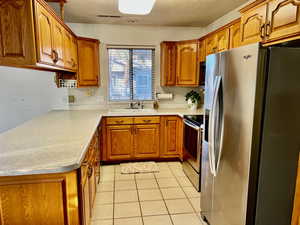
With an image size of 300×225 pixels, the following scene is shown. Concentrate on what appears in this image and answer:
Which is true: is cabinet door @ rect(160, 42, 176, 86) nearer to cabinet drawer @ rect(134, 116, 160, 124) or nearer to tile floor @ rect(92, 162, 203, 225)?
cabinet drawer @ rect(134, 116, 160, 124)

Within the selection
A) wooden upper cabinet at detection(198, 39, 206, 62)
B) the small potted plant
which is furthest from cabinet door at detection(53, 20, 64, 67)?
the small potted plant

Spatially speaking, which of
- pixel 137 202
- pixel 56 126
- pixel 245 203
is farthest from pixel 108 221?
pixel 245 203

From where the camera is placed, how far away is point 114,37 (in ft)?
12.6

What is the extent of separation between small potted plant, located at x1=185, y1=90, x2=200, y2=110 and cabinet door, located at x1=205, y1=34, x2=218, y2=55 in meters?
0.90

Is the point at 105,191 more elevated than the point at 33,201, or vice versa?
the point at 33,201

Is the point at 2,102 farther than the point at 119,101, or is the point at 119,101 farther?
the point at 119,101

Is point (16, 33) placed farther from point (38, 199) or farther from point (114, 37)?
point (114, 37)

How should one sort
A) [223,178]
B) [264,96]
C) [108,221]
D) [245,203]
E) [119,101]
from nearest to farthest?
[264,96]
[245,203]
[223,178]
[108,221]
[119,101]

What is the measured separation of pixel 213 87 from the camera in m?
1.77

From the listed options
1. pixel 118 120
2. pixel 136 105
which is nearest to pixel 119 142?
pixel 118 120

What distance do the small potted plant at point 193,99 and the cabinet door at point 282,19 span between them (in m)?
2.21

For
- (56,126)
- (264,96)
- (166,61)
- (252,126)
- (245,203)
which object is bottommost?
(245,203)

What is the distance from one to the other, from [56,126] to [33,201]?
1.16 metres

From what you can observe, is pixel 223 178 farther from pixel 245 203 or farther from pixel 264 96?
pixel 264 96
